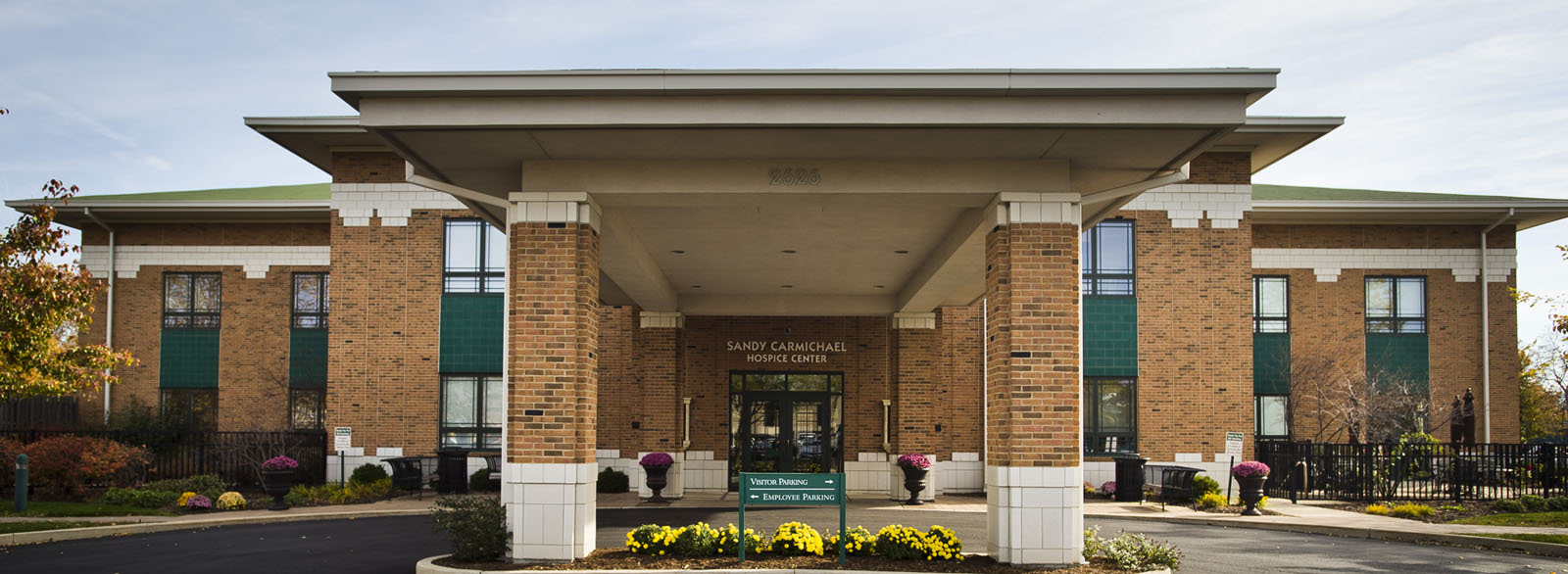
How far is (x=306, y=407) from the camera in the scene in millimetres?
29500

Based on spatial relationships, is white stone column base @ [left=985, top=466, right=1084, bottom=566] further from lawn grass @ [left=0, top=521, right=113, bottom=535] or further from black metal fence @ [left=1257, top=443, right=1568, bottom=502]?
lawn grass @ [left=0, top=521, right=113, bottom=535]

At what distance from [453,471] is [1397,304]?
2387 centimetres

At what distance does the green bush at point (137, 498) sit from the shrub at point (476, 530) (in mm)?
12242

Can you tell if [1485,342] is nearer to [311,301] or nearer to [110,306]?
[311,301]

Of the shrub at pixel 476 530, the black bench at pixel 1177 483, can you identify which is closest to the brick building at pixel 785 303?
the shrub at pixel 476 530

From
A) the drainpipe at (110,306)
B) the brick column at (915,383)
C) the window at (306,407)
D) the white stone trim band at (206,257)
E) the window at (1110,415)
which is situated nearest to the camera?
the brick column at (915,383)

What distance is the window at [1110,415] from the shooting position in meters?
26.8

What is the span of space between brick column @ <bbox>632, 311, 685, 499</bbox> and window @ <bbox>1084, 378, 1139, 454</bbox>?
9315 mm

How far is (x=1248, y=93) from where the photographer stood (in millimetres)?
10766

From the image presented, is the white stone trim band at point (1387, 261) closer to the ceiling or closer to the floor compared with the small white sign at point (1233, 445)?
closer to the ceiling

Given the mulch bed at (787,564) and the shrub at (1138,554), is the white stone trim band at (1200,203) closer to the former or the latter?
the shrub at (1138,554)

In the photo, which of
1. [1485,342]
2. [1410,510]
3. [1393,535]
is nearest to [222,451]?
[1393,535]

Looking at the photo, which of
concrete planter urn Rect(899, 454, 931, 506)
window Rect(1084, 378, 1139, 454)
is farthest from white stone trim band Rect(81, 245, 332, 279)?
window Rect(1084, 378, 1139, 454)

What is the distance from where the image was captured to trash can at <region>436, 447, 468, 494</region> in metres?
25.2
